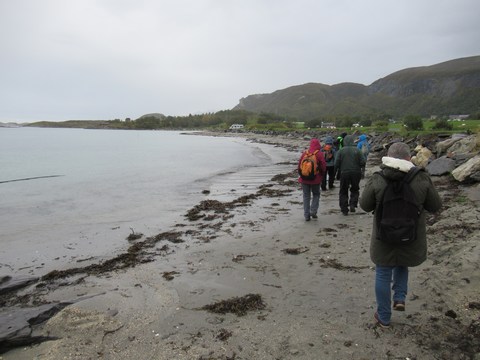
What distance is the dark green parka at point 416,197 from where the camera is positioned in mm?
4090

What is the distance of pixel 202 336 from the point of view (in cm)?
451

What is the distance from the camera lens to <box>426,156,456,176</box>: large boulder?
557 inches

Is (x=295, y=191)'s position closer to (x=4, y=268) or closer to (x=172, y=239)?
(x=172, y=239)

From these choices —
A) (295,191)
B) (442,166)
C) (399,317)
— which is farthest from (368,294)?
(442,166)

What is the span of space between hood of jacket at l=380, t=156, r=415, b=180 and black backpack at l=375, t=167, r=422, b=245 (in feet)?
0.17

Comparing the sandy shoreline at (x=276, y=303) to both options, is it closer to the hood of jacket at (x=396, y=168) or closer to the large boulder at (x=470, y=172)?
the hood of jacket at (x=396, y=168)

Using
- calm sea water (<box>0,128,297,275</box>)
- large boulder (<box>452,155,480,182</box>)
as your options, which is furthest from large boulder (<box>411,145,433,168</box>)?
calm sea water (<box>0,128,297,275</box>)

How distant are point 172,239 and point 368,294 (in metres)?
5.29

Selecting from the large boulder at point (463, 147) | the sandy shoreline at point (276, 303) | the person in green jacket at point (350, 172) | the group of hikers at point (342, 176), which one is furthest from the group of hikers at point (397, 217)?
the large boulder at point (463, 147)

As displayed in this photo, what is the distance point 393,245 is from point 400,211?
1.51ft

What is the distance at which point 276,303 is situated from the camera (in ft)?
17.4

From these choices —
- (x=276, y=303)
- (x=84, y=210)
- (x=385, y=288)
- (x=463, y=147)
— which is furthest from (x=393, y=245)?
(x=463, y=147)

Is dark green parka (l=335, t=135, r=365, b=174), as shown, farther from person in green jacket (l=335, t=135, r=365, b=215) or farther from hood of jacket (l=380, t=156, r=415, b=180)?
hood of jacket (l=380, t=156, r=415, b=180)

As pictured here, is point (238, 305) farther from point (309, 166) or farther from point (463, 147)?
point (463, 147)
